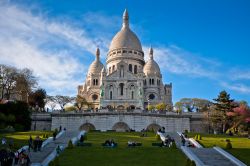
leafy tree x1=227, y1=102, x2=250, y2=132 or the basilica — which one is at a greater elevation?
the basilica

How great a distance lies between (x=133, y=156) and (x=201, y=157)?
5630 millimetres

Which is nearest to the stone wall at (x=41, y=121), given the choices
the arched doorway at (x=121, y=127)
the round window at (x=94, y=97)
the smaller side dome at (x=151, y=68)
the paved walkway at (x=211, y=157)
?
the arched doorway at (x=121, y=127)

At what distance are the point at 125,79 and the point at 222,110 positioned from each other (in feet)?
128

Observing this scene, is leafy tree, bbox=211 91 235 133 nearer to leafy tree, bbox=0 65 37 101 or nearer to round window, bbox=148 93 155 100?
leafy tree, bbox=0 65 37 101

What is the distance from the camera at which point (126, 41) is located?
390 ft

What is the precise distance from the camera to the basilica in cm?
10219

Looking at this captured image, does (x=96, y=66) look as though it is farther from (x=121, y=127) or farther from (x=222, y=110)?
(x=222, y=110)

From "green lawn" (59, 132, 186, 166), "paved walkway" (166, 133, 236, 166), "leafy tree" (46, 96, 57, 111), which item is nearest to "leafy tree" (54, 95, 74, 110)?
"leafy tree" (46, 96, 57, 111)

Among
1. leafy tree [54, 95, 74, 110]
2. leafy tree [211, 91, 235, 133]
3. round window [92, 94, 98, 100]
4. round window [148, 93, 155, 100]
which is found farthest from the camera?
round window [92, 94, 98, 100]

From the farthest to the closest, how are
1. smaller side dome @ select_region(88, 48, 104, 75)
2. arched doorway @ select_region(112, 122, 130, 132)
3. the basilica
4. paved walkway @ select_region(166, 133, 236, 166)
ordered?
smaller side dome @ select_region(88, 48, 104, 75) → the basilica → arched doorway @ select_region(112, 122, 130, 132) → paved walkway @ select_region(166, 133, 236, 166)

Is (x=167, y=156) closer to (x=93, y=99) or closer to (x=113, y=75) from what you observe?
(x=113, y=75)

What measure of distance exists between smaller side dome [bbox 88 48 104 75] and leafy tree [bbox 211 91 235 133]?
54816mm

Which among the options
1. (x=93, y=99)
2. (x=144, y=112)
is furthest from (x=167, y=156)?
(x=93, y=99)

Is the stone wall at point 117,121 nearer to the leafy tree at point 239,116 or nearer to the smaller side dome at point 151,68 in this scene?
the leafy tree at point 239,116
